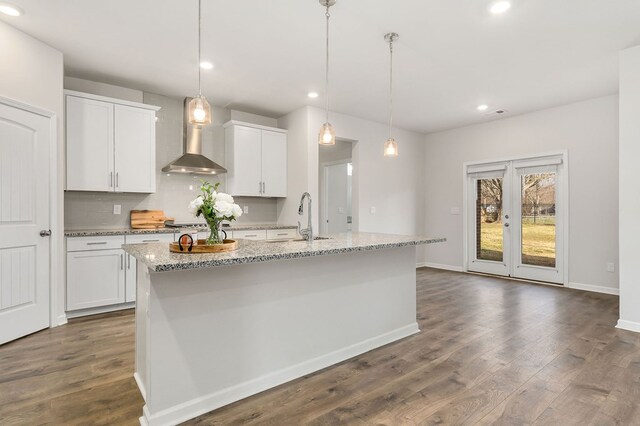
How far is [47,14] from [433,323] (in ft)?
14.5

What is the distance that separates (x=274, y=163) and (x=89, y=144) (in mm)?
2414

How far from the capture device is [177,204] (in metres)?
4.87

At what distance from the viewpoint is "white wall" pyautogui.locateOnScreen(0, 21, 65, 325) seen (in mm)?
3051

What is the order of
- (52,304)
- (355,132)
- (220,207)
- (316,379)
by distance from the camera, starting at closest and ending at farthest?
(220,207)
(316,379)
(52,304)
(355,132)

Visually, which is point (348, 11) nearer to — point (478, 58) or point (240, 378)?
point (478, 58)

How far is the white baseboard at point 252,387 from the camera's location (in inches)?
75.1

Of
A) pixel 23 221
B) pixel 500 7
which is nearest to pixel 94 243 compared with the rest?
pixel 23 221

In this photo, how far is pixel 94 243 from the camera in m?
3.75

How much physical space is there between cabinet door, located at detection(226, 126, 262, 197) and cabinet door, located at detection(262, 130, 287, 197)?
3.6 inches

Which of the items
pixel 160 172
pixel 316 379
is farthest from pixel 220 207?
pixel 160 172

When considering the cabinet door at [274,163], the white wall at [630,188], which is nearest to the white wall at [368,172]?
the cabinet door at [274,163]

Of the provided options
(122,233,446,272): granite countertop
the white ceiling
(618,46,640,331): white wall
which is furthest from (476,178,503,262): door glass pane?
(122,233,446,272): granite countertop

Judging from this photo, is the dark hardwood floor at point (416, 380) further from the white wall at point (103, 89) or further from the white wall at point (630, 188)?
the white wall at point (103, 89)

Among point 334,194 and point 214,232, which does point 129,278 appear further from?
point 334,194
